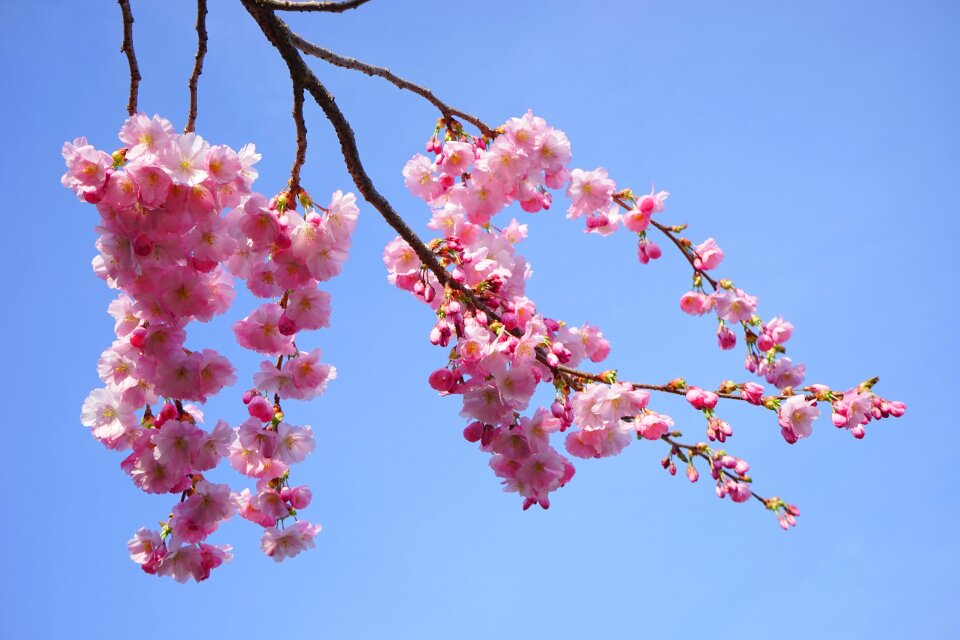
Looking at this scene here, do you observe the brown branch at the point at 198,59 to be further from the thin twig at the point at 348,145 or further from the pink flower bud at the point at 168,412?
the pink flower bud at the point at 168,412

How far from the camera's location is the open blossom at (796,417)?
3.10m

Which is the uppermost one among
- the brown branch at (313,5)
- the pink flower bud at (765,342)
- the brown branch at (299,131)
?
the pink flower bud at (765,342)

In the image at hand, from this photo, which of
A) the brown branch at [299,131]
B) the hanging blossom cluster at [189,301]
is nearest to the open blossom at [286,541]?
the hanging blossom cluster at [189,301]

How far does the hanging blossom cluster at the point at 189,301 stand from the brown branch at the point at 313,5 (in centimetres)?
55

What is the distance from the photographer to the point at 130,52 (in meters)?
2.86

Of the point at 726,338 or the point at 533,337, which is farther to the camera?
the point at 726,338

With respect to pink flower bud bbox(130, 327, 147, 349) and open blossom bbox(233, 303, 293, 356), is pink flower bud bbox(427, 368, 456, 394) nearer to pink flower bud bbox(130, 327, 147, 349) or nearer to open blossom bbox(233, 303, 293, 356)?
open blossom bbox(233, 303, 293, 356)

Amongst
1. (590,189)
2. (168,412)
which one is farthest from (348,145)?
(590,189)

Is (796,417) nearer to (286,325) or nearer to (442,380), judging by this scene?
(442,380)

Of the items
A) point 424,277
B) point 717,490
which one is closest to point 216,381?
point 424,277

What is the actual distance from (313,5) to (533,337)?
Result: 1488mm

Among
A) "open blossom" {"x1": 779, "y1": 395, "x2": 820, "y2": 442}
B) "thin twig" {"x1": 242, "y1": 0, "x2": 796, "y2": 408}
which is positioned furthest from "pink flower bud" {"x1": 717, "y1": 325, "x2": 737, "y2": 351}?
"thin twig" {"x1": 242, "y1": 0, "x2": 796, "y2": 408}

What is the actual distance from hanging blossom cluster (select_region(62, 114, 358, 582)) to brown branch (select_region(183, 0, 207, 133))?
1.07 ft

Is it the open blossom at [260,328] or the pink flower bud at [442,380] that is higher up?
the open blossom at [260,328]
